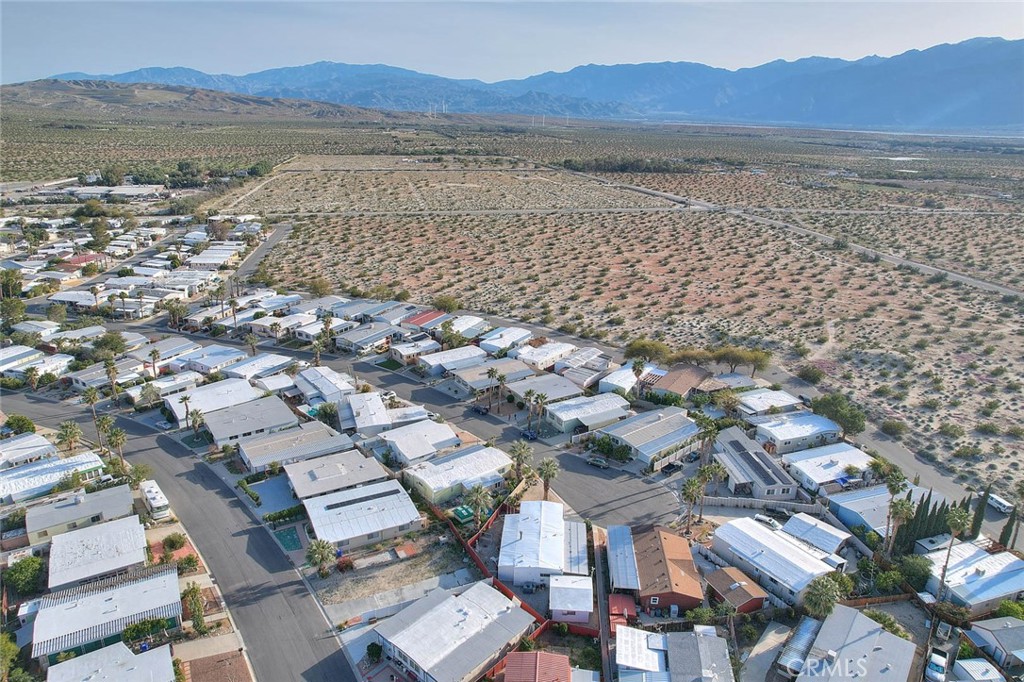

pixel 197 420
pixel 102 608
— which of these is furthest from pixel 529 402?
pixel 102 608

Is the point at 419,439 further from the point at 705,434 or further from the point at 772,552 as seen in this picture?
the point at 772,552

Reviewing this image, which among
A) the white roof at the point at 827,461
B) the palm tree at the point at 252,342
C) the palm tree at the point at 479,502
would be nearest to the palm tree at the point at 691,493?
the white roof at the point at 827,461

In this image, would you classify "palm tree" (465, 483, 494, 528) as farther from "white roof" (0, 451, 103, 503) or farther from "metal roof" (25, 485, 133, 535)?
"white roof" (0, 451, 103, 503)

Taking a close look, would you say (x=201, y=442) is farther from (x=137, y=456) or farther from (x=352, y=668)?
(x=352, y=668)

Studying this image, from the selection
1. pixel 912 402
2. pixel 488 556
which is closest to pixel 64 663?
pixel 488 556

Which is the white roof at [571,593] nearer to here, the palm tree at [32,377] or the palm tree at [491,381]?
the palm tree at [491,381]
